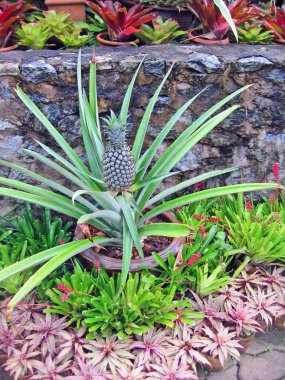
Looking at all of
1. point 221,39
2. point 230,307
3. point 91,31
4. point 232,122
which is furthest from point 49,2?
point 230,307

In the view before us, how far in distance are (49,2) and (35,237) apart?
1280mm

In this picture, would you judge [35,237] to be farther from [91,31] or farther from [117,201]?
[91,31]

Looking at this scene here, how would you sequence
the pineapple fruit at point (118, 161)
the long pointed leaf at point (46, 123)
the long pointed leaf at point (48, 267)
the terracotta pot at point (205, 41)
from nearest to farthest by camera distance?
the long pointed leaf at point (48, 267)
the pineapple fruit at point (118, 161)
the long pointed leaf at point (46, 123)
the terracotta pot at point (205, 41)

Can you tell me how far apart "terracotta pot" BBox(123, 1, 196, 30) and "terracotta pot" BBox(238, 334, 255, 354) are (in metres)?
1.75

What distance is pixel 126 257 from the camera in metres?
1.66

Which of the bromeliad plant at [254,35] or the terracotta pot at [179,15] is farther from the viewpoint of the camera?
the terracotta pot at [179,15]

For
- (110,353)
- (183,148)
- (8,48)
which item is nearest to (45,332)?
(110,353)

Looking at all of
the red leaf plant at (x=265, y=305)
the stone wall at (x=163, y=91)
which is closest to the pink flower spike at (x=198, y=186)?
the stone wall at (x=163, y=91)

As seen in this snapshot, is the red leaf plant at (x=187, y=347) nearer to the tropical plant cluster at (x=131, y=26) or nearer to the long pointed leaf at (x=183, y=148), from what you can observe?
the long pointed leaf at (x=183, y=148)

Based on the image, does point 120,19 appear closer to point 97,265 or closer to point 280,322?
point 97,265

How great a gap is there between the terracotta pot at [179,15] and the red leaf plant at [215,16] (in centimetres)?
11

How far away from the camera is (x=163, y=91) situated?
216cm

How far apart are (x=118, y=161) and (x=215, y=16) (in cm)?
113

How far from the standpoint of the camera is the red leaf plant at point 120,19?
220 centimetres
